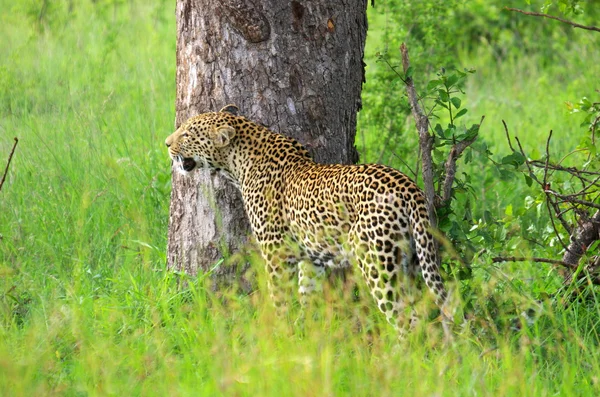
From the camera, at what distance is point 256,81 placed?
18.4ft

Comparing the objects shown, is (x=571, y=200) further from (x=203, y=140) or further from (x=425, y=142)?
(x=203, y=140)

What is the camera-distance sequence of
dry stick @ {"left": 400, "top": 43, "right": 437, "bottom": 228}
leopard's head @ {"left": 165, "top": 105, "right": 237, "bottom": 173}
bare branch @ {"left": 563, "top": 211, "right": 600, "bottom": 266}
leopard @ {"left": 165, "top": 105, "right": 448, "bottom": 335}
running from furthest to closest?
leopard's head @ {"left": 165, "top": 105, "right": 237, "bottom": 173}
bare branch @ {"left": 563, "top": 211, "right": 600, "bottom": 266}
dry stick @ {"left": 400, "top": 43, "right": 437, "bottom": 228}
leopard @ {"left": 165, "top": 105, "right": 448, "bottom": 335}

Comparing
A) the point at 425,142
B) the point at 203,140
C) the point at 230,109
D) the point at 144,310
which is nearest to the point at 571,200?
the point at 425,142

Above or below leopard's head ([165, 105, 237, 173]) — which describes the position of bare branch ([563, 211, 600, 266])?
below

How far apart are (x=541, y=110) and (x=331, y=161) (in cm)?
559

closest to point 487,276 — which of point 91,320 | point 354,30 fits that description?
point 354,30

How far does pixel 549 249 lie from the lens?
246 inches

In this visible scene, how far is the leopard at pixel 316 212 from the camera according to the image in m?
4.84

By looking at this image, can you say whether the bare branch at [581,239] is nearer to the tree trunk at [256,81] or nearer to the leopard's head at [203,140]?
the tree trunk at [256,81]

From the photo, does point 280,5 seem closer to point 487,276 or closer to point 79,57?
point 487,276

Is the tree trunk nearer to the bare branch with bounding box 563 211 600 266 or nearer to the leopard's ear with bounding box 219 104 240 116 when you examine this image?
the leopard's ear with bounding box 219 104 240 116

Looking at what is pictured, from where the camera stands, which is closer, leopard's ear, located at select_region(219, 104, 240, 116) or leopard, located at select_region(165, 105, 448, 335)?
leopard, located at select_region(165, 105, 448, 335)

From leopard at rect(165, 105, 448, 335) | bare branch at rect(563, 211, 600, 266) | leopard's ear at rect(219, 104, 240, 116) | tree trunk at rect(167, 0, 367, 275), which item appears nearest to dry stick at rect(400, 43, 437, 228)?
leopard at rect(165, 105, 448, 335)

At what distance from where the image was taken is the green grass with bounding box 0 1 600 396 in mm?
4090
